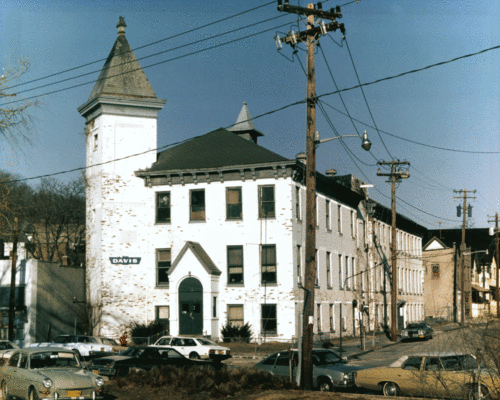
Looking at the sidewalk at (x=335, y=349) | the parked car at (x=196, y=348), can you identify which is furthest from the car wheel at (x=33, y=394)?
the sidewalk at (x=335, y=349)

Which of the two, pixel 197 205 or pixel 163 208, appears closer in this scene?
pixel 197 205

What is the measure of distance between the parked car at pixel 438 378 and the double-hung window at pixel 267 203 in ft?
72.6

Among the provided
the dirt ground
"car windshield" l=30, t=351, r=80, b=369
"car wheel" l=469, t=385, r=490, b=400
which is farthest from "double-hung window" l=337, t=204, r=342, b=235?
"car wheel" l=469, t=385, r=490, b=400

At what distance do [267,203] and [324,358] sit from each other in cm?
1979

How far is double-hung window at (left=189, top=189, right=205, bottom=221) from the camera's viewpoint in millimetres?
42062

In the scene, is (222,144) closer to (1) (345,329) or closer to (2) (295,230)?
(2) (295,230)

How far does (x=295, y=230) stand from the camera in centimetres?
4034

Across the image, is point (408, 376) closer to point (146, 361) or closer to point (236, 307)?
point (146, 361)

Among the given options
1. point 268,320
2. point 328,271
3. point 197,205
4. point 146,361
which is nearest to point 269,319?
point 268,320

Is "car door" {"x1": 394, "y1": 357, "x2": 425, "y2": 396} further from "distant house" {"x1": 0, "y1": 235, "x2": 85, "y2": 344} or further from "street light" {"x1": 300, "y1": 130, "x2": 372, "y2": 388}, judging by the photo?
"distant house" {"x1": 0, "y1": 235, "x2": 85, "y2": 344}

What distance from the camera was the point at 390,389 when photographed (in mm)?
17969

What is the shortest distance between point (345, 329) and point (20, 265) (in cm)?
2347

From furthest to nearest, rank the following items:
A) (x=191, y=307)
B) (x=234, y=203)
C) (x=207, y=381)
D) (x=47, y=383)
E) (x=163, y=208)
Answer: (x=163, y=208) < (x=234, y=203) < (x=191, y=307) < (x=207, y=381) < (x=47, y=383)

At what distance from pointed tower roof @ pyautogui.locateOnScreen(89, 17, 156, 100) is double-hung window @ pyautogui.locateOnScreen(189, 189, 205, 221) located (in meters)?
7.36
